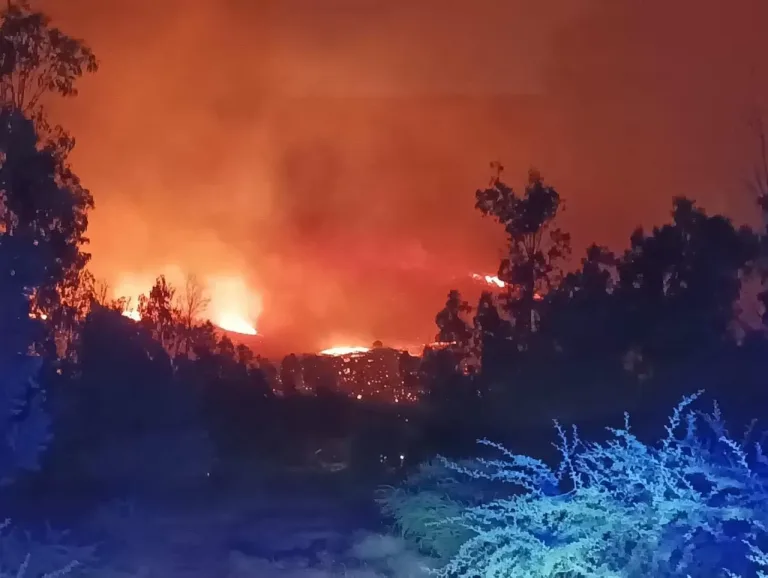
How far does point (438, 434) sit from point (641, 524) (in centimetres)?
891

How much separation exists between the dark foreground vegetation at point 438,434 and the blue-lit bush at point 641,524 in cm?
2

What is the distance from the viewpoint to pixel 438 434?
1589 centimetres

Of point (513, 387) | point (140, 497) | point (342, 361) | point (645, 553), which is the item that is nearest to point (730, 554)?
point (645, 553)

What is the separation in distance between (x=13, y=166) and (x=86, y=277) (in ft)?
19.7

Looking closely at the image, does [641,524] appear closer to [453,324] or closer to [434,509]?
[434,509]

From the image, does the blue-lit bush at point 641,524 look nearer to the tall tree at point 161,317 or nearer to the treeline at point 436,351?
the treeline at point 436,351

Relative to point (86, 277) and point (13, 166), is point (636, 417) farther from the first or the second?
point (86, 277)

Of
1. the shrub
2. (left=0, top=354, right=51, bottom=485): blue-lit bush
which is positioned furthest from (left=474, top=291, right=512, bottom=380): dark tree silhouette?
(left=0, top=354, right=51, bottom=485): blue-lit bush

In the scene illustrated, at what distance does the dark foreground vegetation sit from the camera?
7.36 metres

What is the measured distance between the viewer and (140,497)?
1680 centimetres

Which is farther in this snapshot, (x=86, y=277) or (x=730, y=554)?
(x=86, y=277)

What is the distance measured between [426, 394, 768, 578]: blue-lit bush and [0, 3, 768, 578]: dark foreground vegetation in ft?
0.06

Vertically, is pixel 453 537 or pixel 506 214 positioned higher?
pixel 506 214

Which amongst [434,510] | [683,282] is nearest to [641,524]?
[434,510]
